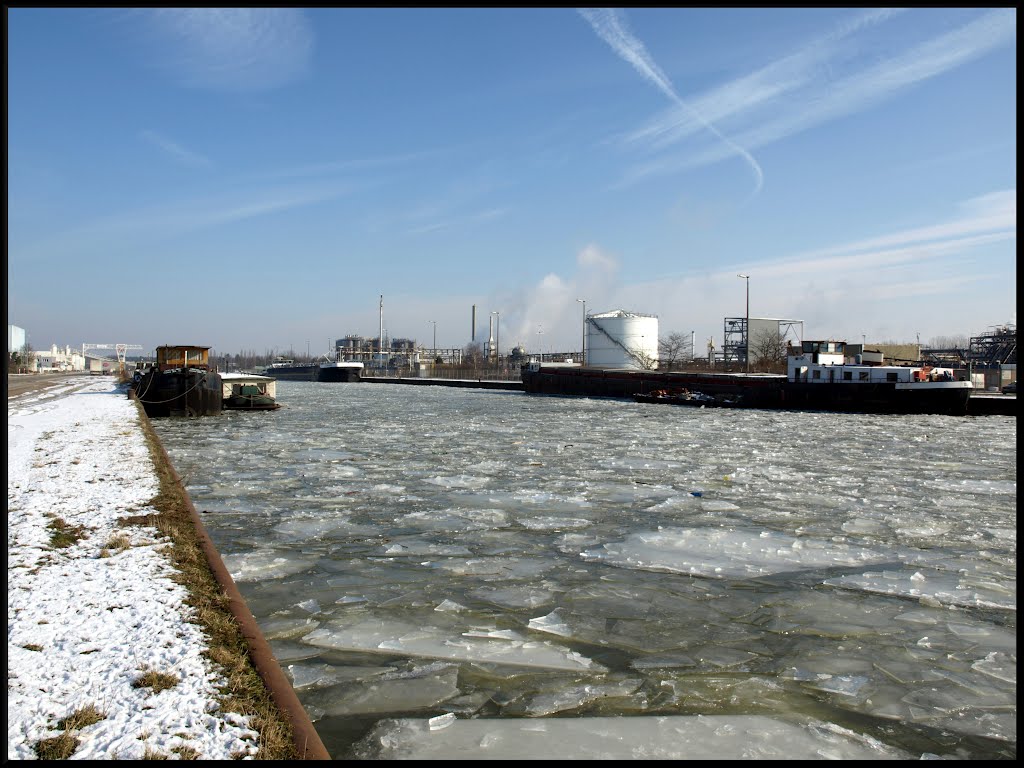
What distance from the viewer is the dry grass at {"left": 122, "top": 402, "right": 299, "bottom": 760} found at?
288cm

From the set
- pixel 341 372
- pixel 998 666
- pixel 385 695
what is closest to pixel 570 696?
Answer: pixel 385 695

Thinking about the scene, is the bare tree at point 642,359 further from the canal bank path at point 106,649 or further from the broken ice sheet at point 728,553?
Answer: the canal bank path at point 106,649

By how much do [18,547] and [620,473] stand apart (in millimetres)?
8627

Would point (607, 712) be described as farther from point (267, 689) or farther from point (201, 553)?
point (201, 553)

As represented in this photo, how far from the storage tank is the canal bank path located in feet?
206

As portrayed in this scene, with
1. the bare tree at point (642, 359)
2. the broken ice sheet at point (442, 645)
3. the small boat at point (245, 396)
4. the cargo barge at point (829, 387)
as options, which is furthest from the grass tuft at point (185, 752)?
the bare tree at point (642, 359)

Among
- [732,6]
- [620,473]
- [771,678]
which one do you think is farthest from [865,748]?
[620,473]

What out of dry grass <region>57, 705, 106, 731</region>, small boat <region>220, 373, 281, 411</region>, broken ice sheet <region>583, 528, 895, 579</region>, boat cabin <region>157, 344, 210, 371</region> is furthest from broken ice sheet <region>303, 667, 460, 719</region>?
boat cabin <region>157, 344, 210, 371</region>

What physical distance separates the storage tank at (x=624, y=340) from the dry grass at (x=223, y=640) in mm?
62662

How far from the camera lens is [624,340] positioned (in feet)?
224

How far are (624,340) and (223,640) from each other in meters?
66.0

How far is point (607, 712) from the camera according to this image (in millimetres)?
3529

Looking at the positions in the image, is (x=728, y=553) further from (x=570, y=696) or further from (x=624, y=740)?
(x=624, y=740)

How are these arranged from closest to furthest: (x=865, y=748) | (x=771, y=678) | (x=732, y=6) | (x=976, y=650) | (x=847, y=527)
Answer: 1. (x=732, y=6)
2. (x=865, y=748)
3. (x=771, y=678)
4. (x=976, y=650)
5. (x=847, y=527)
